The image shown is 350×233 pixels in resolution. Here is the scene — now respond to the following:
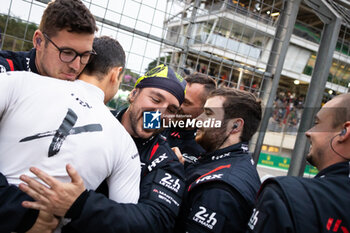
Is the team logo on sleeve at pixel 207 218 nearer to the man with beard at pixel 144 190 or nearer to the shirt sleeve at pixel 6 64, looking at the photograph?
the man with beard at pixel 144 190

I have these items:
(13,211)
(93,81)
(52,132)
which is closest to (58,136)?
(52,132)

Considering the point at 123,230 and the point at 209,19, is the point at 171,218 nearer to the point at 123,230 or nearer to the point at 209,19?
the point at 123,230

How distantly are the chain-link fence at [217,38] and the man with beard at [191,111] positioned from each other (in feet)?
1.03

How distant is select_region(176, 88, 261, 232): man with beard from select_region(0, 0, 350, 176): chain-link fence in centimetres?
33

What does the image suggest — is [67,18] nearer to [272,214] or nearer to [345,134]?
[272,214]

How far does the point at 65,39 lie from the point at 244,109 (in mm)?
1474

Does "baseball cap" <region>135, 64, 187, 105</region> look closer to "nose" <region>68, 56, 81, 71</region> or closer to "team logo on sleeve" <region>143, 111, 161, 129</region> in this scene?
"team logo on sleeve" <region>143, 111, 161, 129</region>

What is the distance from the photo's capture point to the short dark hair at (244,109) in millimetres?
2264

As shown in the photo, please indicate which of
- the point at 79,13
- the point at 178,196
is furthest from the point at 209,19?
the point at 178,196

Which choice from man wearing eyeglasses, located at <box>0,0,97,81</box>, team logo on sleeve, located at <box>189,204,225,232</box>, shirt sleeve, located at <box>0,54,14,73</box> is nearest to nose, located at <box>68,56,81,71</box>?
man wearing eyeglasses, located at <box>0,0,97,81</box>

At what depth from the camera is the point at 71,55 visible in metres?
1.58

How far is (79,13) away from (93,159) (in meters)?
0.84

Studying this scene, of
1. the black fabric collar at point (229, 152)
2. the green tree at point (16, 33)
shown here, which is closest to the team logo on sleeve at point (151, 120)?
the black fabric collar at point (229, 152)

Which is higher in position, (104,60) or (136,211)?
(104,60)
